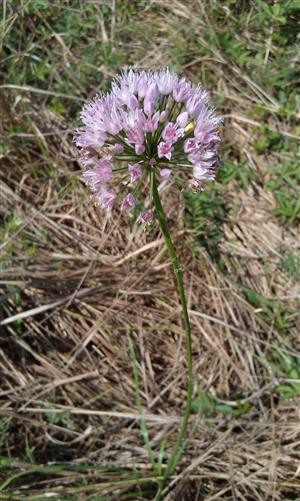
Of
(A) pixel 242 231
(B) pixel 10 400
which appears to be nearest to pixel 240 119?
(A) pixel 242 231

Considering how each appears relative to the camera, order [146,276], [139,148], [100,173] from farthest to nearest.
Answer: [146,276]
[100,173]
[139,148]

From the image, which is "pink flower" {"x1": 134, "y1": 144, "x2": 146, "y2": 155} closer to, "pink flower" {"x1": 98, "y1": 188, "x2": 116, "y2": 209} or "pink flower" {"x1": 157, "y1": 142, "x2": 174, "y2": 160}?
"pink flower" {"x1": 157, "y1": 142, "x2": 174, "y2": 160}

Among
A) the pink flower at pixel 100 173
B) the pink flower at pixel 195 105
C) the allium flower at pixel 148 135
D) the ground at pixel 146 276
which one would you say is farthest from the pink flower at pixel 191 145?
the ground at pixel 146 276

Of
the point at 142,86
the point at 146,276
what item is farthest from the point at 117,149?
the point at 146,276

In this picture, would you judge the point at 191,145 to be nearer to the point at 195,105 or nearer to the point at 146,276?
the point at 195,105

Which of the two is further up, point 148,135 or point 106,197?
point 148,135

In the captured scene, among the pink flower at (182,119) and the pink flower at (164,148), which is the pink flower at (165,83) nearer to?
the pink flower at (182,119)
